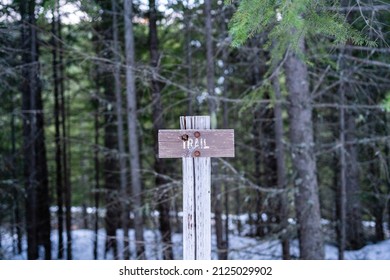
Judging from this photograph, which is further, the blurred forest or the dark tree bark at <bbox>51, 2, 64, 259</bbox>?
the dark tree bark at <bbox>51, 2, 64, 259</bbox>

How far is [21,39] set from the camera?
966 centimetres

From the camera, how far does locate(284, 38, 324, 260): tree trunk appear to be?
22.2 feet

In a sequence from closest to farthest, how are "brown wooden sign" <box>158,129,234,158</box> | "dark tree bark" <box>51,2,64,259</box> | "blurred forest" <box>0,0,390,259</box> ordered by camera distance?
"brown wooden sign" <box>158,129,234,158</box> < "blurred forest" <box>0,0,390,259</box> < "dark tree bark" <box>51,2,64,259</box>

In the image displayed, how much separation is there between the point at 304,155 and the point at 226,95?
14.8 ft

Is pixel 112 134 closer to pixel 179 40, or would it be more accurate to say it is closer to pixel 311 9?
pixel 179 40

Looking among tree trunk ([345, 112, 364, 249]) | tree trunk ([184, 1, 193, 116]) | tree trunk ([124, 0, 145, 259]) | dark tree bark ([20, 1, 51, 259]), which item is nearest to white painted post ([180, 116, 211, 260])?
tree trunk ([184, 1, 193, 116])

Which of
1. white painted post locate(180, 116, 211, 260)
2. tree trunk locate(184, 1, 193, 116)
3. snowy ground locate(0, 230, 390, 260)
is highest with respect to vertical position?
tree trunk locate(184, 1, 193, 116)

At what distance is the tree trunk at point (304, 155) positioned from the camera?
6.75m

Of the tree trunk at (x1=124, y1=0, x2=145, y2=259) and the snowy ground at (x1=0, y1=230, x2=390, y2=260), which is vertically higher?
the tree trunk at (x1=124, y1=0, x2=145, y2=259)

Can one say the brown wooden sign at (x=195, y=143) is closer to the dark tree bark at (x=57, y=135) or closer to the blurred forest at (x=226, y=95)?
the blurred forest at (x=226, y=95)

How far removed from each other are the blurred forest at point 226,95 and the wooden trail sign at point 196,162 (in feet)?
2.97

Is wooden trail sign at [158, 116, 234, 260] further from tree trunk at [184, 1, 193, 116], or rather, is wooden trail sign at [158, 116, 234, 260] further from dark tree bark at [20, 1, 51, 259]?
dark tree bark at [20, 1, 51, 259]

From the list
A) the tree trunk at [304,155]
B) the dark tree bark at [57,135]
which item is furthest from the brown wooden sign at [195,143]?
the dark tree bark at [57,135]
